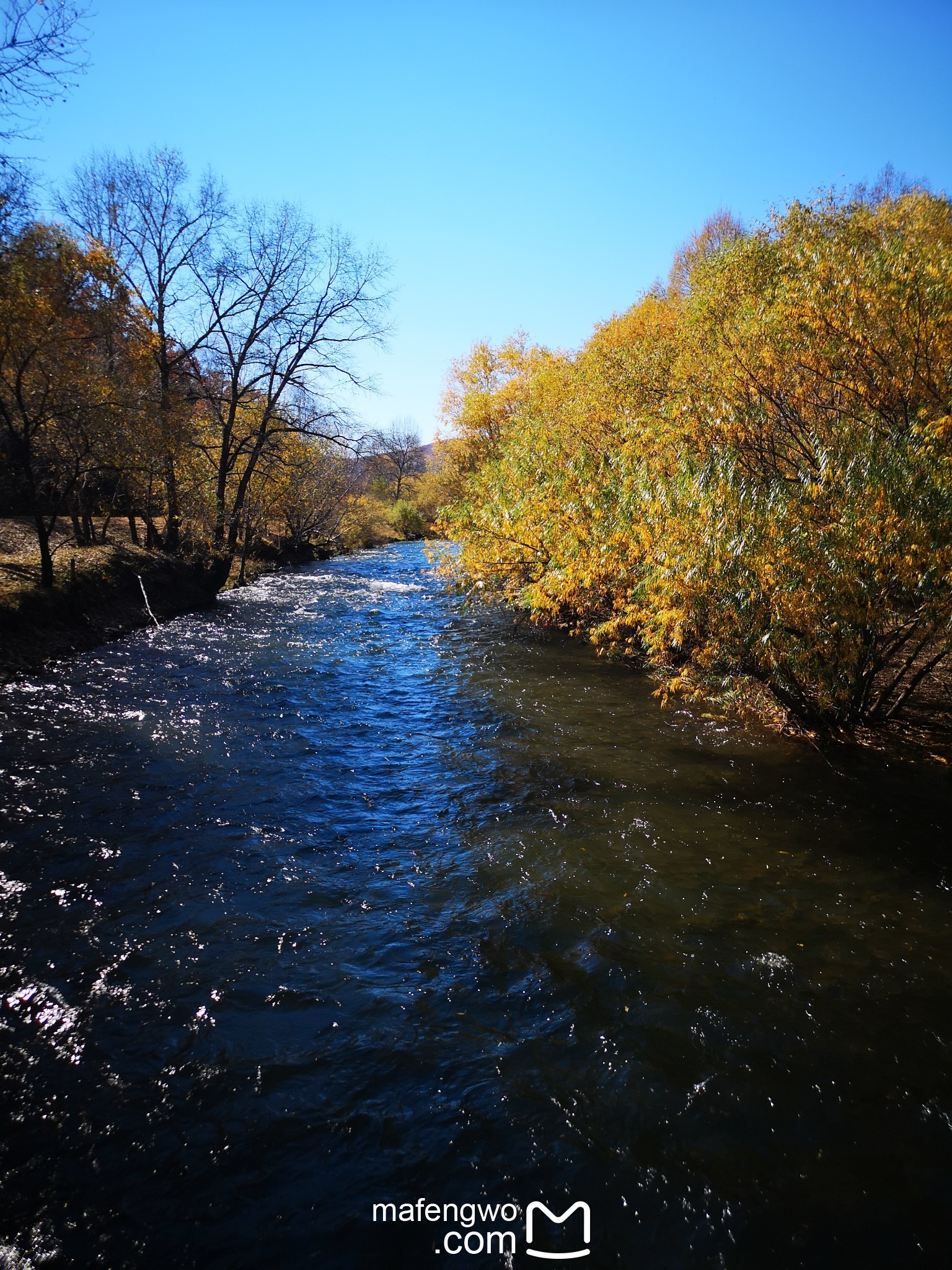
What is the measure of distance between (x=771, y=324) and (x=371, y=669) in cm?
952

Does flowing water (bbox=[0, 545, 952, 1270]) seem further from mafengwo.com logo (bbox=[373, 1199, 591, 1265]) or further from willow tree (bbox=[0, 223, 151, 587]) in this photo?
willow tree (bbox=[0, 223, 151, 587])

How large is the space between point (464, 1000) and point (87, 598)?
13.7 m

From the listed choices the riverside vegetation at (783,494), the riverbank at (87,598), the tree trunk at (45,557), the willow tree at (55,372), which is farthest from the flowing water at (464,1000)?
the willow tree at (55,372)

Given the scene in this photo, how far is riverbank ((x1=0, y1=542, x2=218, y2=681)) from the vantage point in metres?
11.6

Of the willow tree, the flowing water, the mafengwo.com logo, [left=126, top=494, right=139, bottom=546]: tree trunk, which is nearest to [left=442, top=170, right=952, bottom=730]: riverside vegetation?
the flowing water

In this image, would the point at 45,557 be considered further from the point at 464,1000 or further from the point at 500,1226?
the point at 500,1226

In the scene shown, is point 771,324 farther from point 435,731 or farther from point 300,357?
point 300,357

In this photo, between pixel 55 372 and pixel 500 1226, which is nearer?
pixel 500 1226

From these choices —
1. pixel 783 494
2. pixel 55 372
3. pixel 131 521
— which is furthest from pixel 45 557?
pixel 783 494

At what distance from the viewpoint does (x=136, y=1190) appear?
3047 mm

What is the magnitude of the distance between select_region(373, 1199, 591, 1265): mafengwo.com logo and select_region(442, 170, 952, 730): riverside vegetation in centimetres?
571

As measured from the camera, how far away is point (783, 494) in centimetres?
704

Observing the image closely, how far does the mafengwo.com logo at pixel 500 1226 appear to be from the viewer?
2.96m

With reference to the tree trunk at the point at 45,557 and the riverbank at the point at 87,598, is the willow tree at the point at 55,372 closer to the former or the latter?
the tree trunk at the point at 45,557
